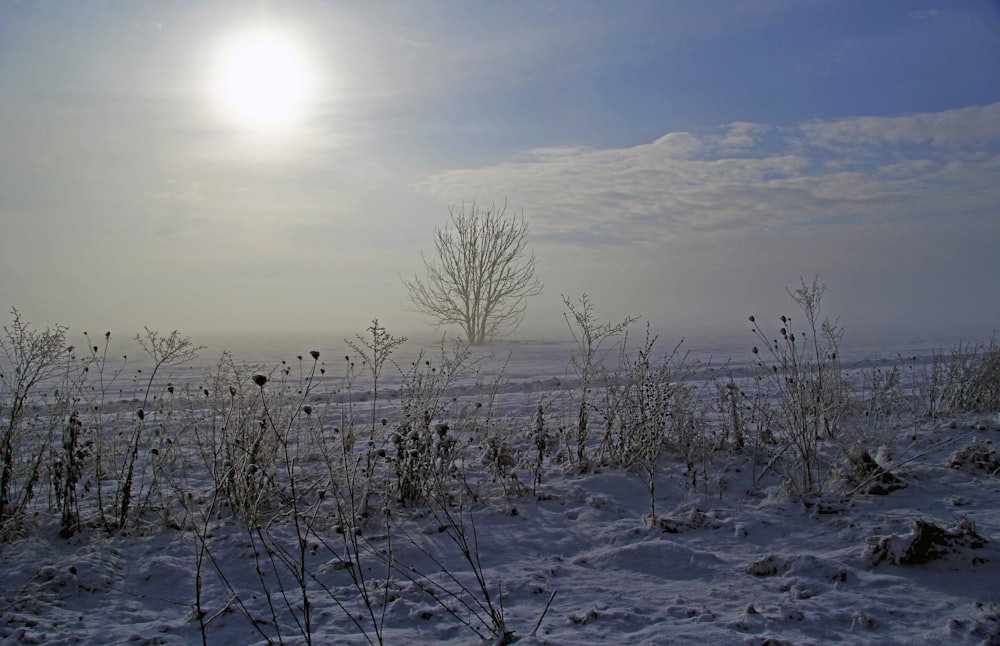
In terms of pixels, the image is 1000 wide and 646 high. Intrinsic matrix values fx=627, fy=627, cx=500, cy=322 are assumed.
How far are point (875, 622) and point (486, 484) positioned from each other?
9.37 feet

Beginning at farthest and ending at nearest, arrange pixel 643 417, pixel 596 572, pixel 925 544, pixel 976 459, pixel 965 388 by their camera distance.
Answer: pixel 965 388 → pixel 643 417 → pixel 976 459 → pixel 596 572 → pixel 925 544

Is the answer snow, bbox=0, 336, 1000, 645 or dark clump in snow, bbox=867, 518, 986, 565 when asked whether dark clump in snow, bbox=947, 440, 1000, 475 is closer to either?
snow, bbox=0, 336, 1000, 645

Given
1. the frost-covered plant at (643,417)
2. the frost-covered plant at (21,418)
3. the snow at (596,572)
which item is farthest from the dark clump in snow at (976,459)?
the frost-covered plant at (21,418)

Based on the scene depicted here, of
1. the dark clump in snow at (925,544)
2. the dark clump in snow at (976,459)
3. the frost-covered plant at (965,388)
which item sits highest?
the frost-covered plant at (965,388)

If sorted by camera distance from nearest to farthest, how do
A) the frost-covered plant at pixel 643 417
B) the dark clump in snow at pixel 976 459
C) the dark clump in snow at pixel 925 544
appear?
the dark clump in snow at pixel 925 544, the dark clump in snow at pixel 976 459, the frost-covered plant at pixel 643 417

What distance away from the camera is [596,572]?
3.24 metres

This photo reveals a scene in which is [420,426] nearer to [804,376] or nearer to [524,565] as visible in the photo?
[524,565]

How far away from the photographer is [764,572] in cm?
306

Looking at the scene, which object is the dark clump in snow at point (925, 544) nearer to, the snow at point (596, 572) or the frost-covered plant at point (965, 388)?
the snow at point (596, 572)

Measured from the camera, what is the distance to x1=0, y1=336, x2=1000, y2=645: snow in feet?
8.48

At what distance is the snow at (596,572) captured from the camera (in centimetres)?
258

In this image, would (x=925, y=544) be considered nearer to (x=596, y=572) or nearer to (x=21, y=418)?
(x=596, y=572)

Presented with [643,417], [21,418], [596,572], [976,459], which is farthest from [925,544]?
[21,418]

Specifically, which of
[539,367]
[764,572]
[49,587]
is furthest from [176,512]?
[539,367]
